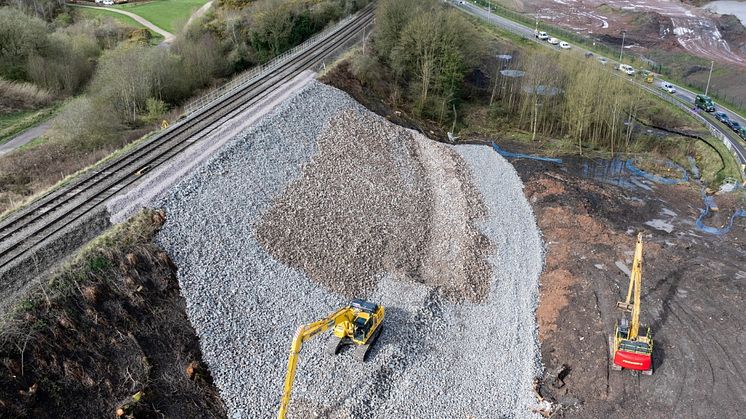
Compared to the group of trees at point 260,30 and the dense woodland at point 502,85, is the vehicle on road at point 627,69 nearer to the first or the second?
the dense woodland at point 502,85

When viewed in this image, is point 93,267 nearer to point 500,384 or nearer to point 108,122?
point 500,384

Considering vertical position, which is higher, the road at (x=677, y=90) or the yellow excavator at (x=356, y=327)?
the road at (x=677, y=90)

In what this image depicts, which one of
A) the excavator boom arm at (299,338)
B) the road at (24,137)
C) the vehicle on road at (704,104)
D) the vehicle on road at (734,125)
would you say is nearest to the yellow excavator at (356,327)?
the excavator boom arm at (299,338)

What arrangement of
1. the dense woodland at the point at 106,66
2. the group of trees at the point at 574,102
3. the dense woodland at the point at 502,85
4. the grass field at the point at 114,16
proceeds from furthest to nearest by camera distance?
the grass field at the point at 114,16 → the dense woodland at the point at 502,85 → the group of trees at the point at 574,102 → the dense woodland at the point at 106,66

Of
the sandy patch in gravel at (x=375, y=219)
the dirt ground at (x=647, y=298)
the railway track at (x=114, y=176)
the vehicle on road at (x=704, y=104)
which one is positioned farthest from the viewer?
the vehicle on road at (x=704, y=104)

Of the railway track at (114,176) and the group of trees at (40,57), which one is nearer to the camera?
the railway track at (114,176)

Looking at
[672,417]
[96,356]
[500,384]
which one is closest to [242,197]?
[96,356]

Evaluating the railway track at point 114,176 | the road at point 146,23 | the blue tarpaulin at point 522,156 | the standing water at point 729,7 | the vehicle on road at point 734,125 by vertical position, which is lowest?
the blue tarpaulin at point 522,156
